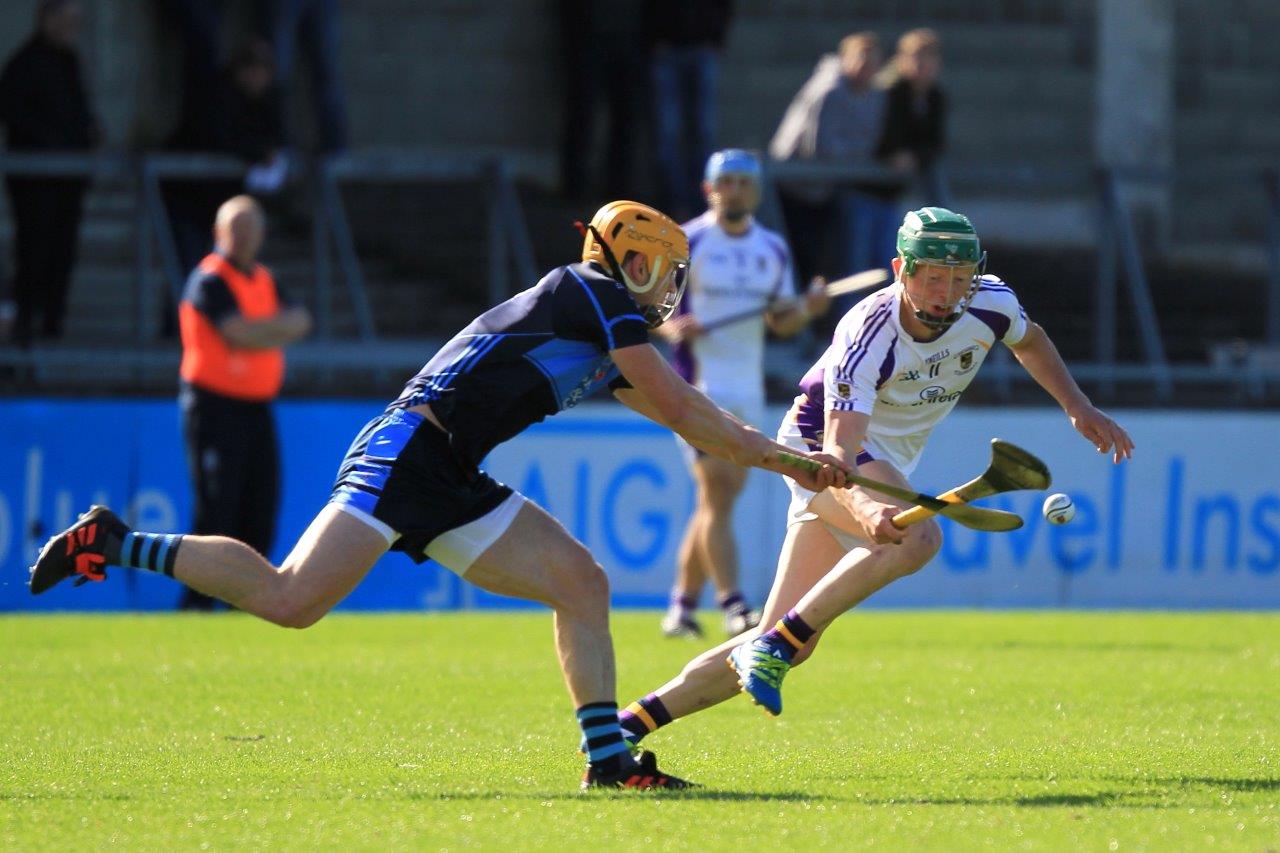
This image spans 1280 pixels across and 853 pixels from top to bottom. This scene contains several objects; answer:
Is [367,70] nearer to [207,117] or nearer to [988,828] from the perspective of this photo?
[207,117]

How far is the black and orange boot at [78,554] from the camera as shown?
7246 mm

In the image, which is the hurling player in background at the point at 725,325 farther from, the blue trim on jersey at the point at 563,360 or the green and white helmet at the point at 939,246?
the blue trim on jersey at the point at 563,360

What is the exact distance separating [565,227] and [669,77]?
257 cm

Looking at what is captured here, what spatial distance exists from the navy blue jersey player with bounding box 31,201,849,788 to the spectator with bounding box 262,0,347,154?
34.6 ft

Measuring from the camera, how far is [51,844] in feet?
20.5

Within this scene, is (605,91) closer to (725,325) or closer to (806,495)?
(725,325)

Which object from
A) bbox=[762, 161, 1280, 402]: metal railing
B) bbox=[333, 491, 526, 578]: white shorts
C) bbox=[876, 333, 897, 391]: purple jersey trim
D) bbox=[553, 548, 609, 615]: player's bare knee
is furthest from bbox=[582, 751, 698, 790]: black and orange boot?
bbox=[762, 161, 1280, 402]: metal railing

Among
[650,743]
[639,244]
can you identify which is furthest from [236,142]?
[639,244]

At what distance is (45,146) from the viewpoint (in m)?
15.9

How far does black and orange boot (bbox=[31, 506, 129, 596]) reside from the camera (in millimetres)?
7246

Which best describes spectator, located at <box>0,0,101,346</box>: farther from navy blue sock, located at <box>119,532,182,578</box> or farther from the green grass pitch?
navy blue sock, located at <box>119,532,182,578</box>

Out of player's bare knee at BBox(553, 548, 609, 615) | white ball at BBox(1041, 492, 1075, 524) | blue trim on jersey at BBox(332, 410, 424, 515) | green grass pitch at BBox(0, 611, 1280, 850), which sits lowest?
green grass pitch at BBox(0, 611, 1280, 850)

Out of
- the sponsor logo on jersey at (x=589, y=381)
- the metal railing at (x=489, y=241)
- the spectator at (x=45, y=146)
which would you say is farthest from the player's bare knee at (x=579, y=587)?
the spectator at (x=45, y=146)

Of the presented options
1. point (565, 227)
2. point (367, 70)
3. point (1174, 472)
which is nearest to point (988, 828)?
point (1174, 472)
